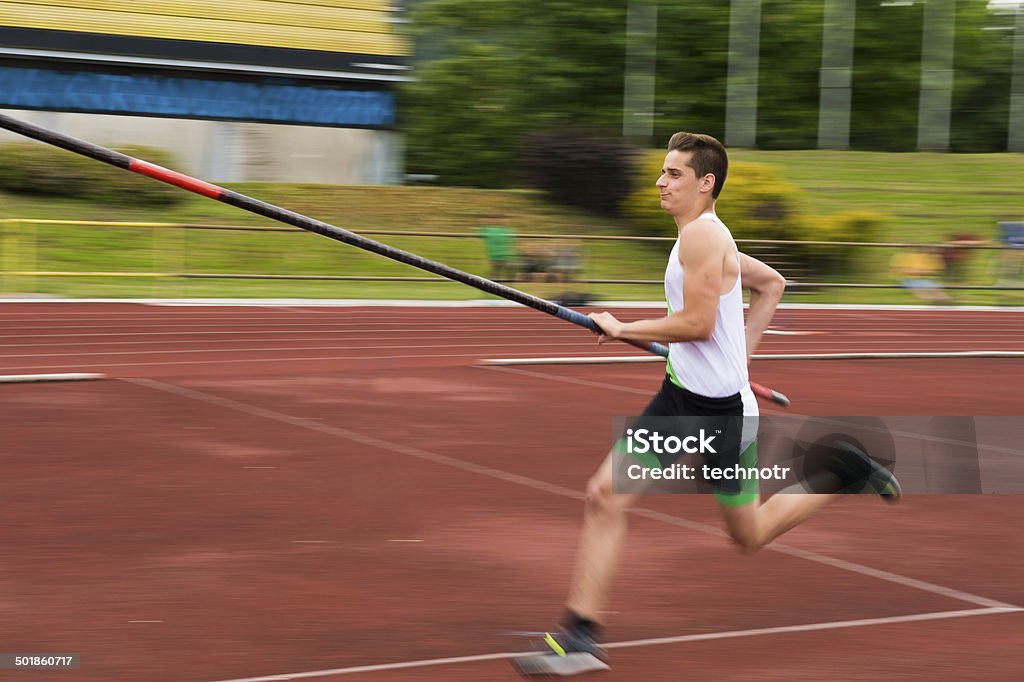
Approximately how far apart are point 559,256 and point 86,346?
9.35m

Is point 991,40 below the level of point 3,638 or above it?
above

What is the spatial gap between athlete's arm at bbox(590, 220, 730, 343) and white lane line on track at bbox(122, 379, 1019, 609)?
1.94m

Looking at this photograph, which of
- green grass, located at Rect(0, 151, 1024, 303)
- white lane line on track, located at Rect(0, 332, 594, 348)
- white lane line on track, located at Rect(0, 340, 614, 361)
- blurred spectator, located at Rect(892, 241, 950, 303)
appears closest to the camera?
white lane line on track, located at Rect(0, 340, 614, 361)

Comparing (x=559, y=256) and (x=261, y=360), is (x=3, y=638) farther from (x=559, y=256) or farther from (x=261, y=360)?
(x=559, y=256)

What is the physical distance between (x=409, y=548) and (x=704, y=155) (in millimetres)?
2578

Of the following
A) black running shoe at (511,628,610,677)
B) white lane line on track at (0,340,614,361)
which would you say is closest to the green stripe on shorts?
black running shoe at (511,628,610,677)

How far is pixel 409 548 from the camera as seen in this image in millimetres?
6484

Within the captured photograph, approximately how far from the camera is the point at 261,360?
46.5ft

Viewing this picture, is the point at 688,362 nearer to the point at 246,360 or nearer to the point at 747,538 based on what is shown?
the point at 747,538

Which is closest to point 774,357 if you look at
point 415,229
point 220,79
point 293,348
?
point 293,348

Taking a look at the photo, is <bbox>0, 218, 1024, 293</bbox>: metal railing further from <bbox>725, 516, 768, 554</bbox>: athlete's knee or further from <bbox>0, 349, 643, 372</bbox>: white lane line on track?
<bbox>725, 516, 768, 554</bbox>: athlete's knee

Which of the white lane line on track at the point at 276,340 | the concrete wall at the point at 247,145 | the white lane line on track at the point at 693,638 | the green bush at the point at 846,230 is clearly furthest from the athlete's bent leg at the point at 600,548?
the concrete wall at the point at 247,145

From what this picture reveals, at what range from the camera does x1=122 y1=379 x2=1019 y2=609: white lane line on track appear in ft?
19.6

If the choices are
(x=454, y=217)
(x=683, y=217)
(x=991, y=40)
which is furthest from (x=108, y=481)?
(x=991, y=40)
